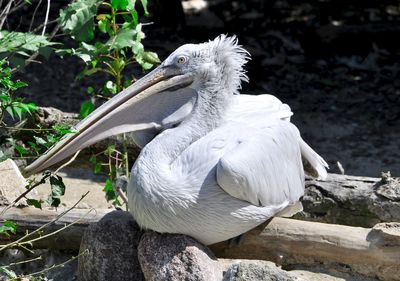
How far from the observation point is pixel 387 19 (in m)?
8.32

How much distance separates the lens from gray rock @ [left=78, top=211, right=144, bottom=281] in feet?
11.7

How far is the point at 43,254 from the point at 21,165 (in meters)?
0.81

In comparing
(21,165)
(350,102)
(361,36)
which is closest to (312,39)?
(361,36)

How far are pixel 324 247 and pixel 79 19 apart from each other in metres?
1.45

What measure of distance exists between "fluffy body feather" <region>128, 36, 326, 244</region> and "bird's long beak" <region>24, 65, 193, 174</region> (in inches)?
3.4

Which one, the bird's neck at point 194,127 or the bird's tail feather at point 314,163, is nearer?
the bird's neck at point 194,127

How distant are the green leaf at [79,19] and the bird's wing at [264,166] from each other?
811 mm

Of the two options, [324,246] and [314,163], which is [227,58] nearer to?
[314,163]

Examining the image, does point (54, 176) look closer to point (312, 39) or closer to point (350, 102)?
point (350, 102)

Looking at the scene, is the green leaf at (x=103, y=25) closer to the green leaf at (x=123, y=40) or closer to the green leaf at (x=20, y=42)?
the green leaf at (x=123, y=40)

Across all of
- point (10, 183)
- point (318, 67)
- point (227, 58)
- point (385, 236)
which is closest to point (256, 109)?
point (227, 58)

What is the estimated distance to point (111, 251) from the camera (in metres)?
3.57

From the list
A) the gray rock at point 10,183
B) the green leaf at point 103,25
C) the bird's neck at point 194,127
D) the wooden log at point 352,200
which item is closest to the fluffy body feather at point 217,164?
the bird's neck at point 194,127

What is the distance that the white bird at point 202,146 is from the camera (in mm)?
3316
